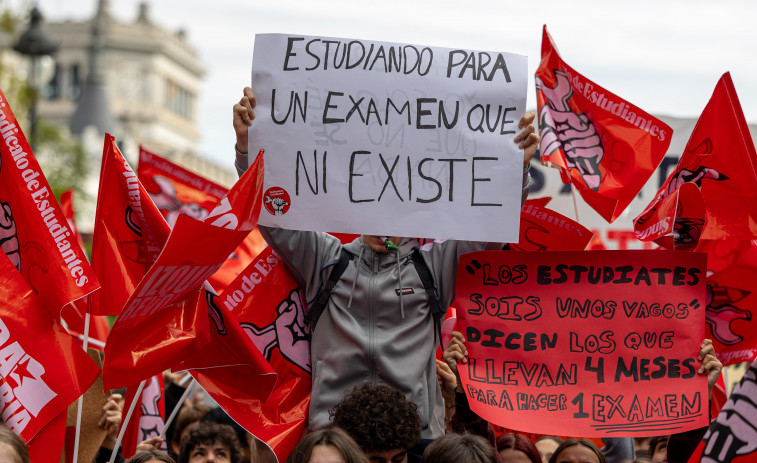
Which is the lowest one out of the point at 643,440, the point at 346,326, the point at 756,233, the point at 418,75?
the point at 643,440

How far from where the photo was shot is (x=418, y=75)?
5.09 m

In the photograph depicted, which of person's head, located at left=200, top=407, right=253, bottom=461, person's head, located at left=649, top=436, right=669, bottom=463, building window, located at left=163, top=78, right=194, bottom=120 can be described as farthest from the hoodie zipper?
building window, located at left=163, top=78, right=194, bottom=120

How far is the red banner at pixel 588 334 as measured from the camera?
5043 millimetres

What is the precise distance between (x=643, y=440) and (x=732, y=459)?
4.12 meters

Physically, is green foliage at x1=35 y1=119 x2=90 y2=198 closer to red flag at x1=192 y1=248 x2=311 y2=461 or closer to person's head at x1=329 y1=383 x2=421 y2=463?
red flag at x1=192 y1=248 x2=311 y2=461

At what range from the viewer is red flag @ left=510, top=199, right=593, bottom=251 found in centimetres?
547

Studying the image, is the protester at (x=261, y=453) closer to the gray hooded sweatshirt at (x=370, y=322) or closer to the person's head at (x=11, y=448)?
the gray hooded sweatshirt at (x=370, y=322)

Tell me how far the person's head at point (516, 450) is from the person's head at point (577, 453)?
0.12 m

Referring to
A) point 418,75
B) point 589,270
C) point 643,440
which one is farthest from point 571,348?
point 643,440

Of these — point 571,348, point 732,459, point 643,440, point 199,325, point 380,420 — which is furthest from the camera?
point 643,440

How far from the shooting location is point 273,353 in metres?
5.14

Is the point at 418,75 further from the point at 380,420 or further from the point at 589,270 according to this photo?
the point at 380,420

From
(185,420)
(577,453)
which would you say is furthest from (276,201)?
(185,420)

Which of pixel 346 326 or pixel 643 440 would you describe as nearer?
pixel 346 326
